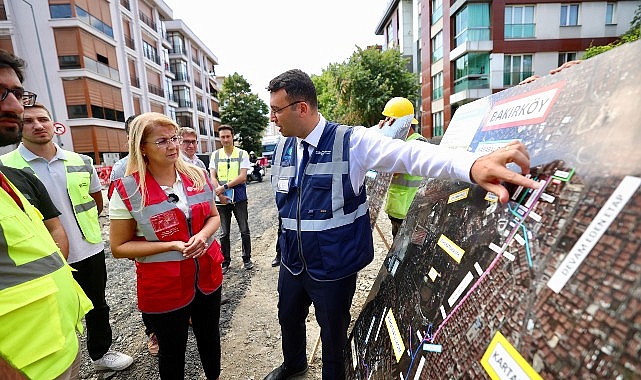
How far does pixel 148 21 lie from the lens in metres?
28.7

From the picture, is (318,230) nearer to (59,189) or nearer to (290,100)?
(290,100)

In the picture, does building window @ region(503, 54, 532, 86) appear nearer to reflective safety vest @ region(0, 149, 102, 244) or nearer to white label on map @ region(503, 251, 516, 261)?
reflective safety vest @ region(0, 149, 102, 244)

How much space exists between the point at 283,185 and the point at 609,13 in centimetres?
2455

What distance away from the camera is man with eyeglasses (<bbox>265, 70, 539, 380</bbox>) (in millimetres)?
1738

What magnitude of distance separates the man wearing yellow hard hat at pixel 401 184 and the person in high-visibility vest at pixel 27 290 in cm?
274

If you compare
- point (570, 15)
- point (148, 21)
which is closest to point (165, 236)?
point (570, 15)

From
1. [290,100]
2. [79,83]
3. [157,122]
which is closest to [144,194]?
[157,122]

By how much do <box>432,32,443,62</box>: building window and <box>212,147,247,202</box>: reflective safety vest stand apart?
21348 millimetres

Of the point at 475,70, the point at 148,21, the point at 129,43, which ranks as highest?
the point at 148,21

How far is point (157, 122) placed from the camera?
199 centimetres

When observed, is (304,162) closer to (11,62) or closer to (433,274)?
(433,274)

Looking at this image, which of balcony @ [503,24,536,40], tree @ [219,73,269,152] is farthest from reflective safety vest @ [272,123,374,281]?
tree @ [219,73,269,152]

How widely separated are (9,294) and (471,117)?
6.36 ft

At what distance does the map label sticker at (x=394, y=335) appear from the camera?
1.14 metres
